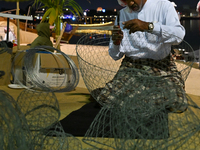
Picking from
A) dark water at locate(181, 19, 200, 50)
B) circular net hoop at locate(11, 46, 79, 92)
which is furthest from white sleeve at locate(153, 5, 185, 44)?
dark water at locate(181, 19, 200, 50)

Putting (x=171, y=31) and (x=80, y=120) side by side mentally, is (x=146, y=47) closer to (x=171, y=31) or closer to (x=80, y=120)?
(x=171, y=31)

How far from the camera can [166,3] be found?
150cm

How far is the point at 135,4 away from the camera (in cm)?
Result: 151

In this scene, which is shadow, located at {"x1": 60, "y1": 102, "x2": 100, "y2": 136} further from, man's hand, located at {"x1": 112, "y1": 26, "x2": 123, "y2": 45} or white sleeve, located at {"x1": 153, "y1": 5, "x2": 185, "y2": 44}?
white sleeve, located at {"x1": 153, "y1": 5, "x2": 185, "y2": 44}

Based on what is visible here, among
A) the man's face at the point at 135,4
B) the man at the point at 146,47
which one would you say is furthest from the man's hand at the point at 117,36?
the man's face at the point at 135,4

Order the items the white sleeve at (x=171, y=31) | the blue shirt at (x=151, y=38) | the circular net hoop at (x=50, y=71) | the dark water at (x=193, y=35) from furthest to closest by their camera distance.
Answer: the dark water at (x=193, y=35) → the circular net hoop at (x=50, y=71) → the blue shirt at (x=151, y=38) → the white sleeve at (x=171, y=31)

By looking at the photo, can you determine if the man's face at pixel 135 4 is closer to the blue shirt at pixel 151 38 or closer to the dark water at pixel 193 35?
the blue shirt at pixel 151 38

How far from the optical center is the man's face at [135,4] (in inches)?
58.0

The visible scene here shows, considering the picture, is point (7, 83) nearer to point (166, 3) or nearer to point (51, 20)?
point (51, 20)

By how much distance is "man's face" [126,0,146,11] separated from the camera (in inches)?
58.0

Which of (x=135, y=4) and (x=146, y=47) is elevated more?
(x=135, y=4)

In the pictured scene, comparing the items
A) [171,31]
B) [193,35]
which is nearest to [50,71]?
[171,31]

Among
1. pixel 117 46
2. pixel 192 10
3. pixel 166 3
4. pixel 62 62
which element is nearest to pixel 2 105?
pixel 117 46

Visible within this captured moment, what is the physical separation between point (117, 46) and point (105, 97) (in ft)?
1.18
